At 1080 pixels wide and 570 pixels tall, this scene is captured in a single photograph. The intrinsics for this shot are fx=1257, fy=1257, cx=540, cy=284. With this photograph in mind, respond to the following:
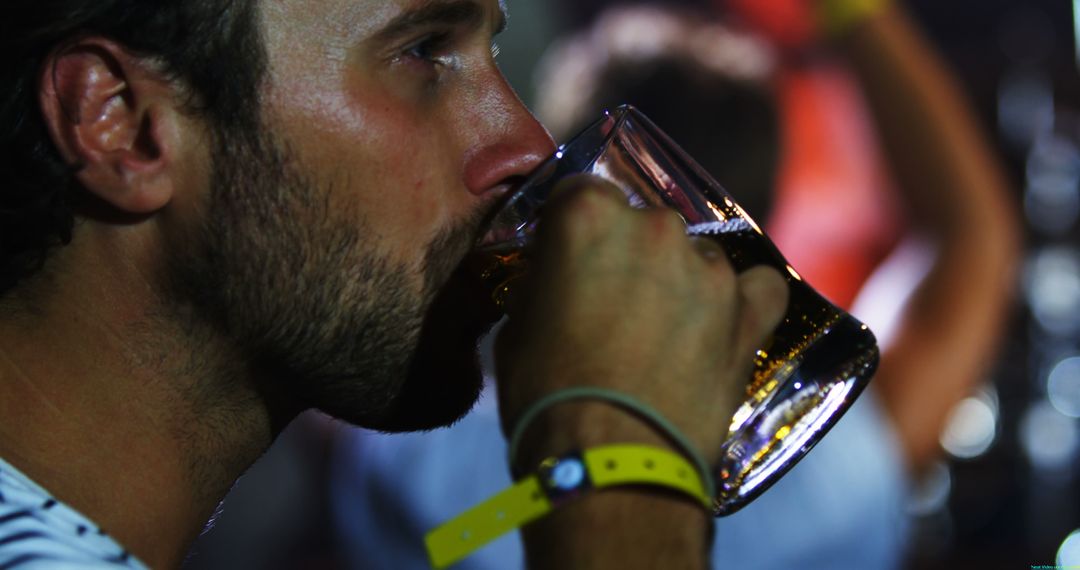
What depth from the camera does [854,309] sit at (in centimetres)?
313

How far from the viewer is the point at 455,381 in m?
1.41

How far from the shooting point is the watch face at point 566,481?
98 cm

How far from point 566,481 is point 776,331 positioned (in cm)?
31

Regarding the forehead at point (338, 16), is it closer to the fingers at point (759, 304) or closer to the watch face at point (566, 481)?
the fingers at point (759, 304)

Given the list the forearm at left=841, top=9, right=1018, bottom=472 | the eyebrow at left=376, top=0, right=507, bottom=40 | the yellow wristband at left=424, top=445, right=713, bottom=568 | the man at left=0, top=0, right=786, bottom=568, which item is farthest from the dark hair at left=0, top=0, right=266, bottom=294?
the forearm at left=841, top=9, right=1018, bottom=472

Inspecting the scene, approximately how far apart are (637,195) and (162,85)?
538 millimetres

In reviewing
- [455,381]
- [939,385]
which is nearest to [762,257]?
[455,381]

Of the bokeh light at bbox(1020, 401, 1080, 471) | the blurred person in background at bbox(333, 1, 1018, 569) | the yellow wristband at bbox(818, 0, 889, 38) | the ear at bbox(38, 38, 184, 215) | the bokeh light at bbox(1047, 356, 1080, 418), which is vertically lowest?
the bokeh light at bbox(1020, 401, 1080, 471)

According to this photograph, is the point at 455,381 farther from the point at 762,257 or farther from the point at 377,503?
the point at 377,503

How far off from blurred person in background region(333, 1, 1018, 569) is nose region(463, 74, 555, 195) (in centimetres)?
72

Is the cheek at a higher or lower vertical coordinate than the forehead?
lower

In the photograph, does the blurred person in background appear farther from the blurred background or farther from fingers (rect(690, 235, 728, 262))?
the blurred background

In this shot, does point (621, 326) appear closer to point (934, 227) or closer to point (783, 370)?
point (783, 370)

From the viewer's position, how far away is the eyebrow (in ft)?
4.49
